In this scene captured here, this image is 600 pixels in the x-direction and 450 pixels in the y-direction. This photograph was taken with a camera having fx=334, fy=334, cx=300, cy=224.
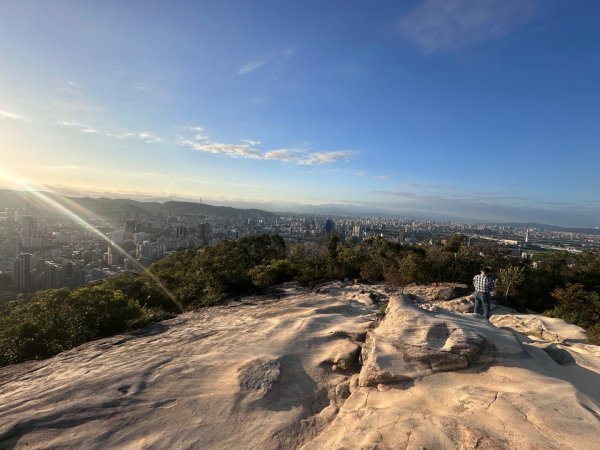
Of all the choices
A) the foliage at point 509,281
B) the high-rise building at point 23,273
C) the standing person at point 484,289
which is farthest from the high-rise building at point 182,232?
the standing person at point 484,289

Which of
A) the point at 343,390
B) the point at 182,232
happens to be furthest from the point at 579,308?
the point at 182,232

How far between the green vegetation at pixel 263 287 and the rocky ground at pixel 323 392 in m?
1.94

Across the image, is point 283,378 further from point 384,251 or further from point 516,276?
point 384,251

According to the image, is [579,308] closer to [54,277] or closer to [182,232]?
[54,277]

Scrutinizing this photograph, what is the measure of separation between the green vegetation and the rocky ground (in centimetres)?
194

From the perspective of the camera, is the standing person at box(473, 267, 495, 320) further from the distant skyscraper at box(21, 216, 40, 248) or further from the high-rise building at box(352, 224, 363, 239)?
the distant skyscraper at box(21, 216, 40, 248)

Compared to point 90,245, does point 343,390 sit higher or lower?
higher

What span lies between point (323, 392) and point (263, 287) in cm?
942

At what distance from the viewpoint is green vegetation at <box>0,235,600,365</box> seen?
28.1 feet

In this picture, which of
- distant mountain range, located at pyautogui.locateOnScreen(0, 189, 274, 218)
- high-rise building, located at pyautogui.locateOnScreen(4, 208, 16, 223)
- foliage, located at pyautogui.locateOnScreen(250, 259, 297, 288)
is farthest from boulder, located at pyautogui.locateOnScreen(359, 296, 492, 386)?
distant mountain range, located at pyautogui.locateOnScreen(0, 189, 274, 218)

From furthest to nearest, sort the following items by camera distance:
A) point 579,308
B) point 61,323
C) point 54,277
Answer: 1. point 54,277
2. point 579,308
3. point 61,323

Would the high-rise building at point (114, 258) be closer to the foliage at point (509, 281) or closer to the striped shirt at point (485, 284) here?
the foliage at point (509, 281)

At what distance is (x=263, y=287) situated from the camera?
14008mm

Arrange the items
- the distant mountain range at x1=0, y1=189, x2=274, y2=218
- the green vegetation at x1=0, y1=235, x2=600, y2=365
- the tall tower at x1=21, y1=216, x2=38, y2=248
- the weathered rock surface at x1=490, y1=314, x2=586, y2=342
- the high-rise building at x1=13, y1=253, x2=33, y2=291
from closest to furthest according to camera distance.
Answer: the weathered rock surface at x1=490, y1=314, x2=586, y2=342 < the green vegetation at x1=0, y1=235, x2=600, y2=365 < the high-rise building at x1=13, y1=253, x2=33, y2=291 < the tall tower at x1=21, y1=216, x2=38, y2=248 < the distant mountain range at x1=0, y1=189, x2=274, y2=218
